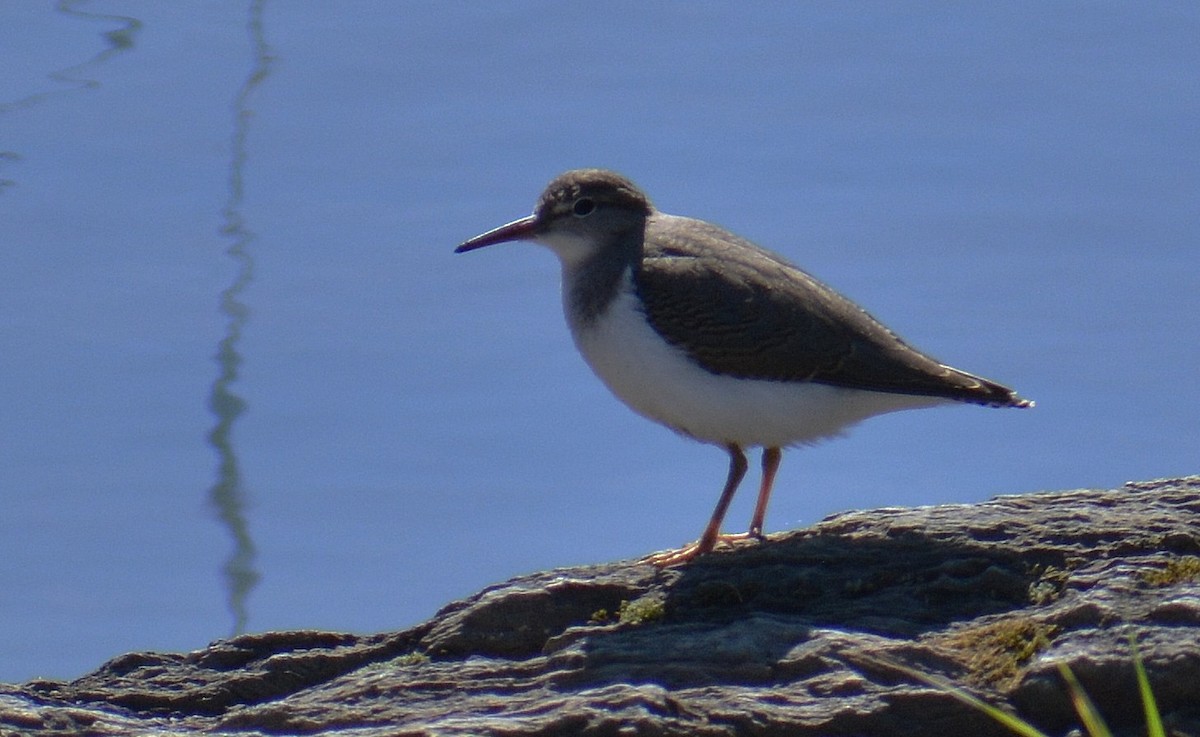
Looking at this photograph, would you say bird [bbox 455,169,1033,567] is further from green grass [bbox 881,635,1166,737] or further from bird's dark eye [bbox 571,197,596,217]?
green grass [bbox 881,635,1166,737]

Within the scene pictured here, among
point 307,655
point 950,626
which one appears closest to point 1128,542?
point 950,626

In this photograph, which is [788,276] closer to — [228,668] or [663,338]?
[663,338]

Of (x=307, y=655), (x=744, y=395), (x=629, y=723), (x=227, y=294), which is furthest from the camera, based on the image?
(x=227, y=294)

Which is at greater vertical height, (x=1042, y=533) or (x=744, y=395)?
(x=744, y=395)

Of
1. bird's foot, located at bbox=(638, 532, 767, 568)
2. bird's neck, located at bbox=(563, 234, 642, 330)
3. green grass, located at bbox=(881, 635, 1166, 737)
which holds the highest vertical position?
bird's neck, located at bbox=(563, 234, 642, 330)

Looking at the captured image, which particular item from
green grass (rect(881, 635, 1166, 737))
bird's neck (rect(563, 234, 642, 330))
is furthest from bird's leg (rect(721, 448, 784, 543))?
green grass (rect(881, 635, 1166, 737))

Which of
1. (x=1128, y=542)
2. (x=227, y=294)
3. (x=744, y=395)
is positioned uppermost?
(x=227, y=294)

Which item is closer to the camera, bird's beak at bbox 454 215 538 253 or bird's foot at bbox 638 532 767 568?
bird's foot at bbox 638 532 767 568
